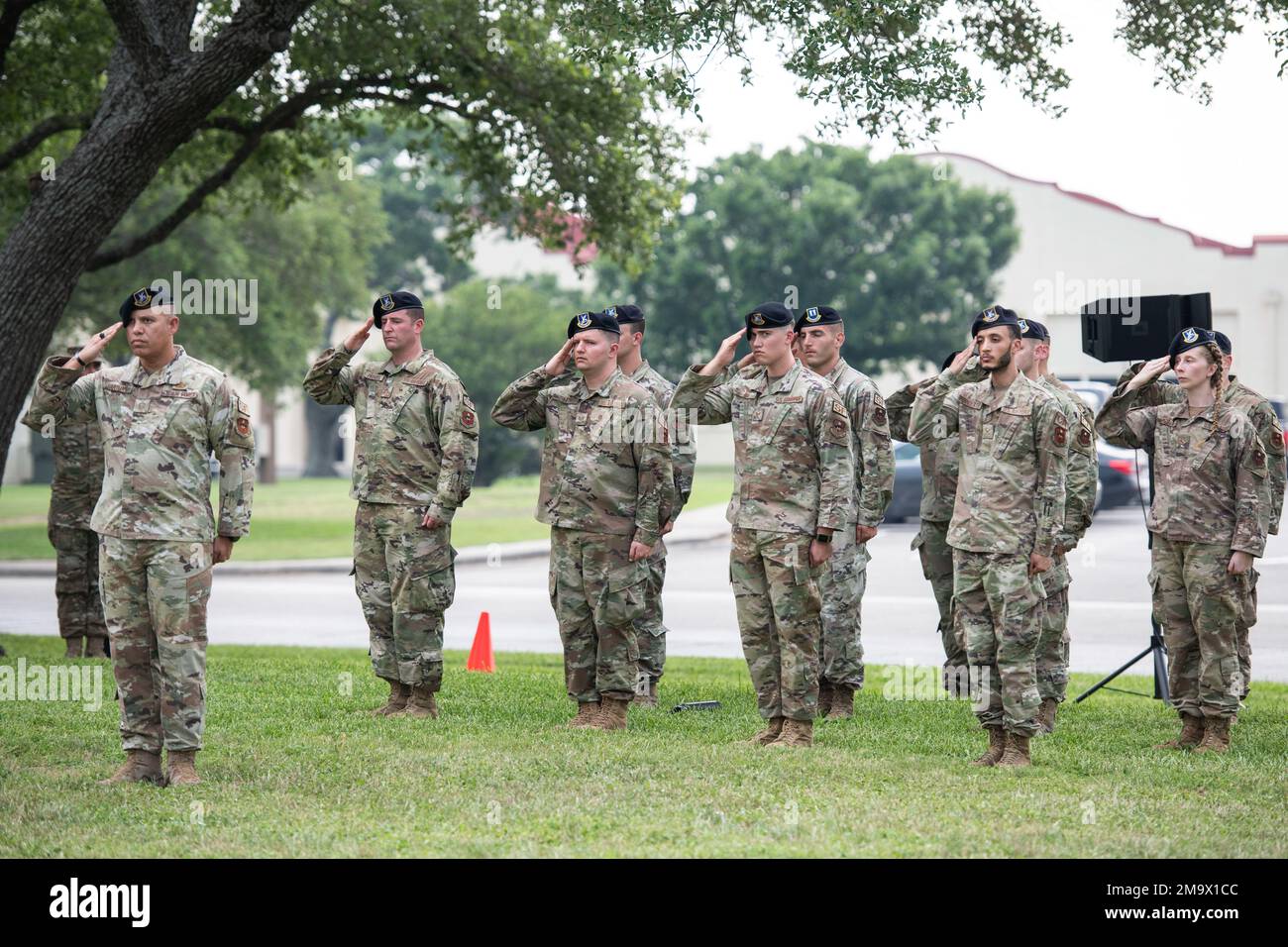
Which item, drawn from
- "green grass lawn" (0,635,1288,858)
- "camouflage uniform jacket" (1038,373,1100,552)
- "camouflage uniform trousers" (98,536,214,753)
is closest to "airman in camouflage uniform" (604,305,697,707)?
"green grass lawn" (0,635,1288,858)

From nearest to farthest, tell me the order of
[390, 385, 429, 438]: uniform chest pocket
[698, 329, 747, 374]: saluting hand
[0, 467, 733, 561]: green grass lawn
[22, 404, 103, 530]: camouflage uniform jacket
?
[698, 329, 747, 374]: saluting hand
[390, 385, 429, 438]: uniform chest pocket
[22, 404, 103, 530]: camouflage uniform jacket
[0, 467, 733, 561]: green grass lawn

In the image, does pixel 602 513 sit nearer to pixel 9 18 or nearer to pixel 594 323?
pixel 594 323

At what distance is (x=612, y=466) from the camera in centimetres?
878

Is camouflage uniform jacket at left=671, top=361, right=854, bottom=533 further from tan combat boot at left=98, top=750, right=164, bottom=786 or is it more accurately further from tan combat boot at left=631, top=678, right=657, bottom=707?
tan combat boot at left=98, top=750, right=164, bottom=786

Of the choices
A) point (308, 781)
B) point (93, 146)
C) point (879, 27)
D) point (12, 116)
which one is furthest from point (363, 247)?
point (308, 781)

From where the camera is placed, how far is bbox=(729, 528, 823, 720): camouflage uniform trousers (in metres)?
8.18

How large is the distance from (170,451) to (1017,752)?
4.44 metres

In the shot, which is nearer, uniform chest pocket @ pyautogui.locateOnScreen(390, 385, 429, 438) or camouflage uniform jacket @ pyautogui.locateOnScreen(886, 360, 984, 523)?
uniform chest pocket @ pyautogui.locateOnScreen(390, 385, 429, 438)

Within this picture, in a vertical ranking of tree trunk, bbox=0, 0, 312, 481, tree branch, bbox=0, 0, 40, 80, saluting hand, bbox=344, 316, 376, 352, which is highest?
tree branch, bbox=0, 0, 40, 80

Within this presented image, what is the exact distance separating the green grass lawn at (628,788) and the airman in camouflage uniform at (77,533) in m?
2.35

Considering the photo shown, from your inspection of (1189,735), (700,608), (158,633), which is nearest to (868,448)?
(1189,735)

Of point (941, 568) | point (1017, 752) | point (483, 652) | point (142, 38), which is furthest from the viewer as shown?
point (483, 652)

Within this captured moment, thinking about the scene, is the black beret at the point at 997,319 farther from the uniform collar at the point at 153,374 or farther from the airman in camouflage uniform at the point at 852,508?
the uniform collar at the point at 153,374

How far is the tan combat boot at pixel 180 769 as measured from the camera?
284 inches
